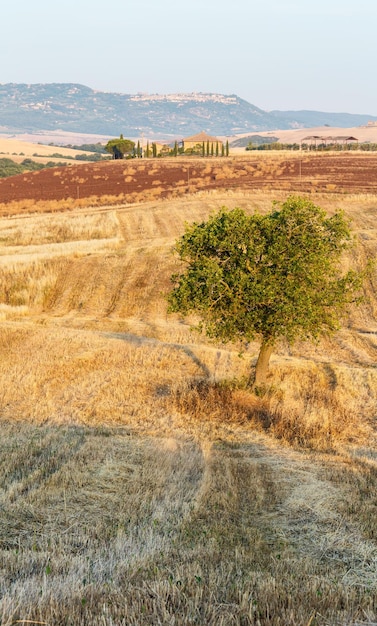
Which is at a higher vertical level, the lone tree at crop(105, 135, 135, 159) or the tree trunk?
the lone tree at crop(105, 135, 135, 159)

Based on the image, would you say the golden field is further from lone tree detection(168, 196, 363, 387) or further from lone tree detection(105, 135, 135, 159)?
lone tree detection(105, 135, 135, 159)

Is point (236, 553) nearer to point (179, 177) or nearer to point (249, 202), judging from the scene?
point (249, 202)

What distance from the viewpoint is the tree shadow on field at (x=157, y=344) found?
2266 centimetres

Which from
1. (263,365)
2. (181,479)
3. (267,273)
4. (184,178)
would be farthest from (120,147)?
(181,479)

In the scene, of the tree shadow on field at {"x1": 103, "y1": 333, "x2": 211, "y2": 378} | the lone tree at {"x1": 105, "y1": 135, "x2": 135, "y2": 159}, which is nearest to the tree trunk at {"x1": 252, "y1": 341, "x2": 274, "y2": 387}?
the tree shadow on field at {"x1": 103, "y1": 333, "x2": 211, "y2": 378}

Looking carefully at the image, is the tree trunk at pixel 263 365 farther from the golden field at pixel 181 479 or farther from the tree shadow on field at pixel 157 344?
the tree shadow on field at pixel 157 344

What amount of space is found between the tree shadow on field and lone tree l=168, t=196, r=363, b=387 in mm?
2989

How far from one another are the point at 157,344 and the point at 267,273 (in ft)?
25.9

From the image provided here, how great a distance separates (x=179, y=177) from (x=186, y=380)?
66.8m

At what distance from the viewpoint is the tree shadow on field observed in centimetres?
2266

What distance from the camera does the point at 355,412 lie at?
1853cm

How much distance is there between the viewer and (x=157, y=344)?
25.9m

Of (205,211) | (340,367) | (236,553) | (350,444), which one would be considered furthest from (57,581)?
(205,211)

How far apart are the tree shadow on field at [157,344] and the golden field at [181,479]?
0.42 ft
